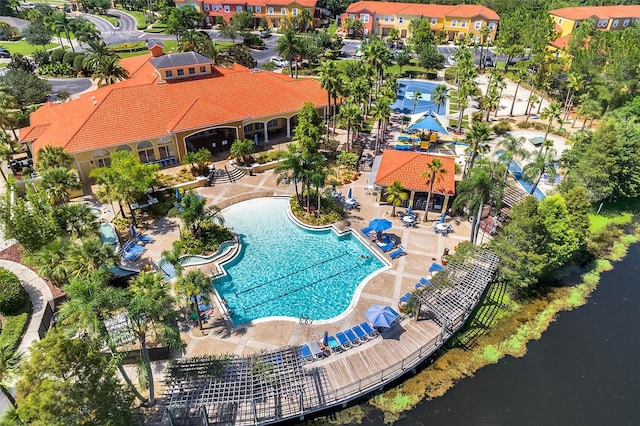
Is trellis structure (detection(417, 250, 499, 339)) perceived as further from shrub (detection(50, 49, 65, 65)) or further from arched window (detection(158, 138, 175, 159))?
shrub (detection(50, 49, 65, 65))

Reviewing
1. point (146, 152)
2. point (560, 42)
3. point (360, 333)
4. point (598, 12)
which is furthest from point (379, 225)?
point (598, 12)

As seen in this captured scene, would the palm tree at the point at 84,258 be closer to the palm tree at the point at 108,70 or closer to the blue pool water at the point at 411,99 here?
the palm tree at the point at 108,70

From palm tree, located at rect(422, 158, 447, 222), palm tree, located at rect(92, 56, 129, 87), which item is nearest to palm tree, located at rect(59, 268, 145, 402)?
palm tree, located at rect(422, 158, 447, 222)

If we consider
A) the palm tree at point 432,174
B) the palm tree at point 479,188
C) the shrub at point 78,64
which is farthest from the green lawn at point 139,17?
the palm tree at point 479,188

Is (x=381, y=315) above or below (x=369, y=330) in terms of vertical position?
above

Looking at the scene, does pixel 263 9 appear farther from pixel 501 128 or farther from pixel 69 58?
pixel 501 128
